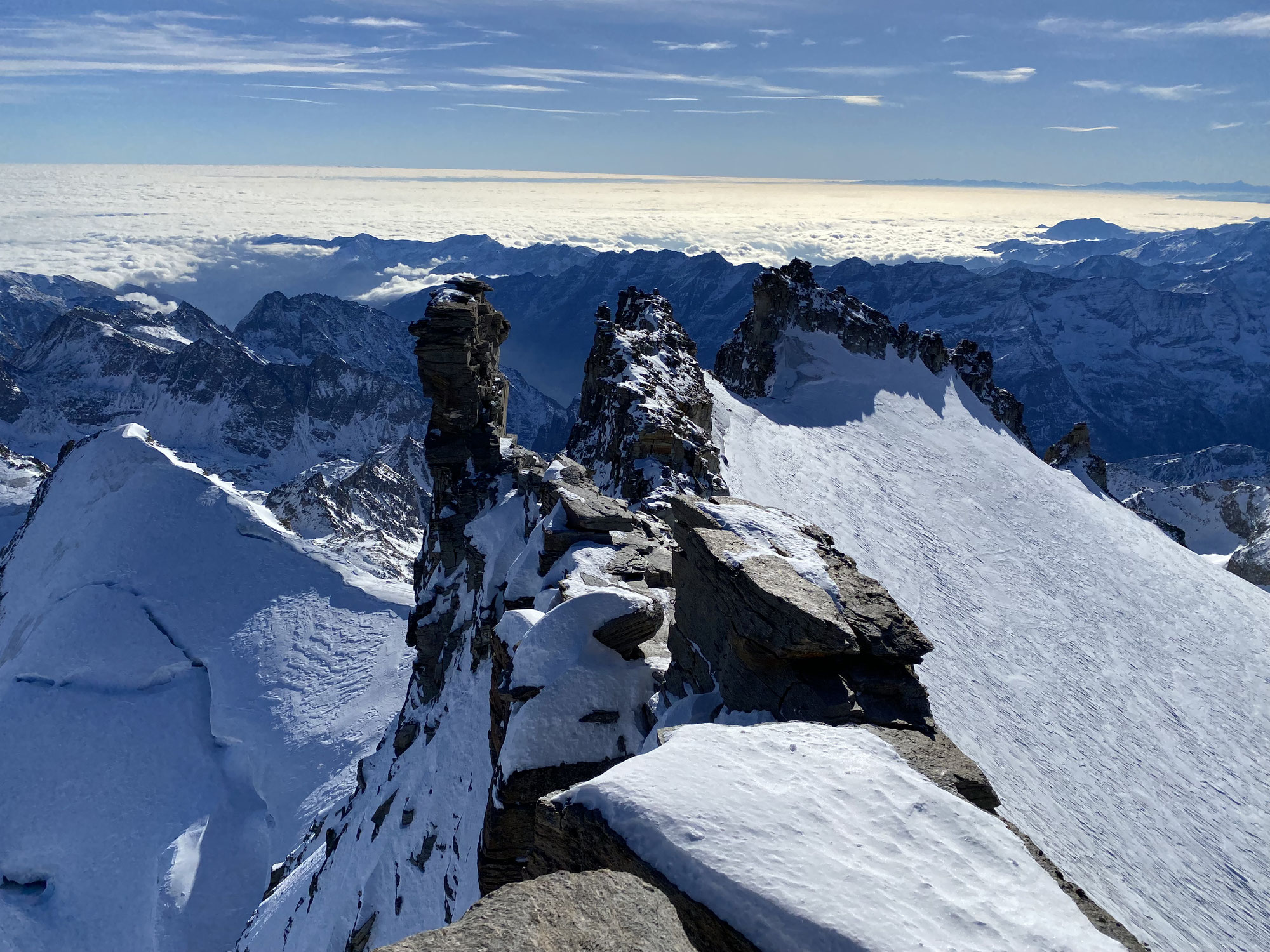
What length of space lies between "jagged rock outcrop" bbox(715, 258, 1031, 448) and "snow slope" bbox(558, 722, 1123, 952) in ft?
194

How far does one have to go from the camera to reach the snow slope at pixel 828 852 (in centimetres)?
707

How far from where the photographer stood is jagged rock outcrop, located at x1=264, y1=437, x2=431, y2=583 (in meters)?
110

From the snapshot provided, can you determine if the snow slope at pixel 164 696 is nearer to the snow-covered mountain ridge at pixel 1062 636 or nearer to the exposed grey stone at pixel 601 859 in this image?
the snow-covered mountain ridge at pixel 1062 636

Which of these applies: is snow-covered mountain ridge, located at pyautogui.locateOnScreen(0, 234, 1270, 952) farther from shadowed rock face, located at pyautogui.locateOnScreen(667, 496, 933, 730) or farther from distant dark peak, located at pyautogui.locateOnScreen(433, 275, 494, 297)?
distant dark peak, located at pyautogui.locateOnScreen(433, 275, 494, 297)

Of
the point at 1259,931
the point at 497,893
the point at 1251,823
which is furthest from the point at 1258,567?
the point at 497,893

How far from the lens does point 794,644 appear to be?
40.4ft

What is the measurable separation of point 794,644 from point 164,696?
174ft

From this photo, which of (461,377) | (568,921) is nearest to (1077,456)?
(461,377)

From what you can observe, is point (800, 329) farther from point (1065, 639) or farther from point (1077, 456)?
point (1065, 639)

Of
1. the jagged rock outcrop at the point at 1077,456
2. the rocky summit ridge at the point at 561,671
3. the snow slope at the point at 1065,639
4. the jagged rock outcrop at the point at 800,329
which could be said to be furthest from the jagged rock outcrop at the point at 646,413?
the jagged rock outcrop at the point at 1077,456

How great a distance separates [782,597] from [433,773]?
18020 millimetres

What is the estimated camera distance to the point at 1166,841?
82.5 feet

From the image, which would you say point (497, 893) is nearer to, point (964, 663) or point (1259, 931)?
point (1259, 931)

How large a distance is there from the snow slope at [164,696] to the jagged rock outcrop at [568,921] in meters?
37.9
